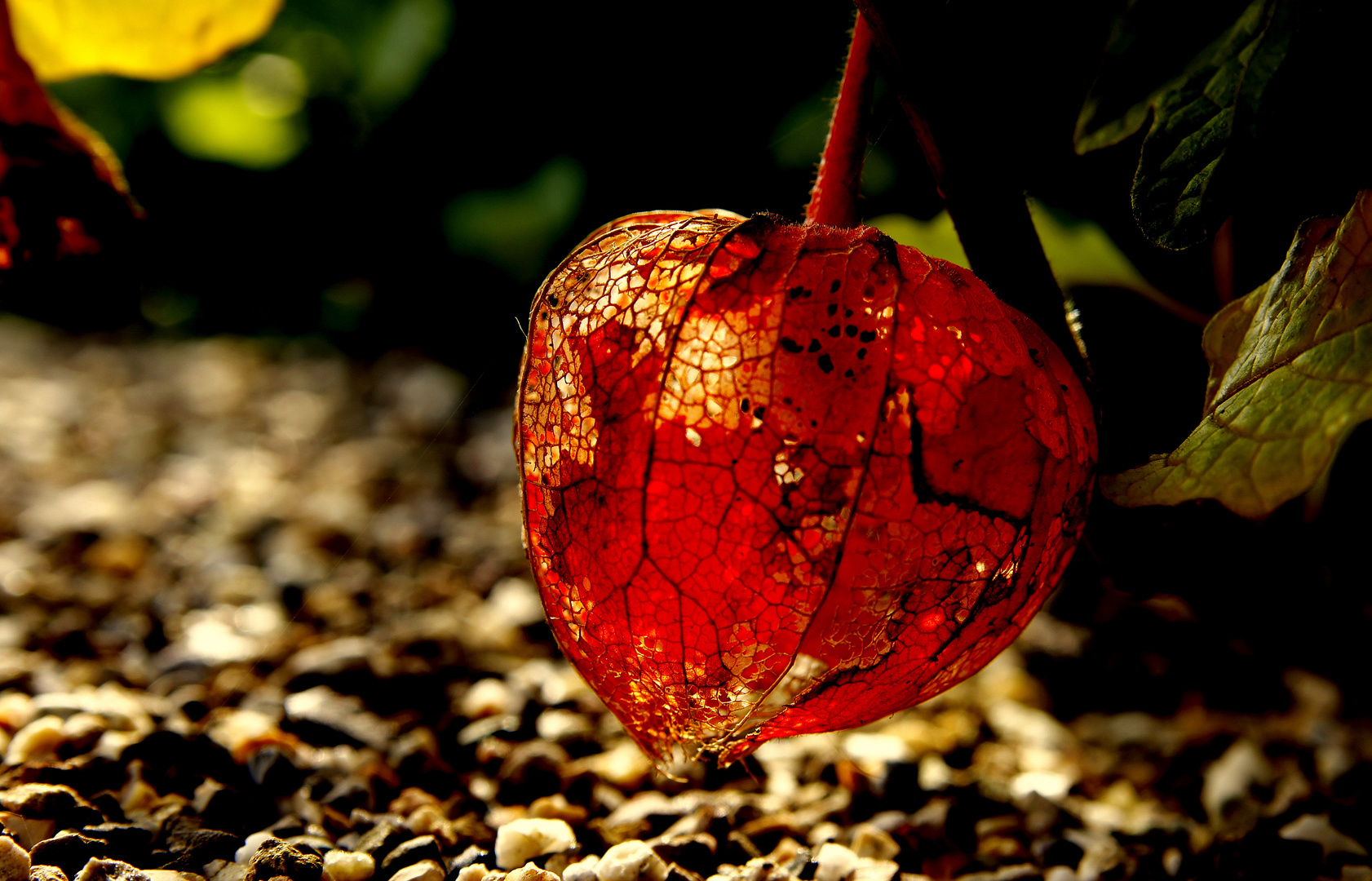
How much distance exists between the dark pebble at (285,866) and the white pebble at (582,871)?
8 centimetres

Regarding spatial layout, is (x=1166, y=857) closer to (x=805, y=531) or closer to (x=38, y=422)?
(x=805, y=531)

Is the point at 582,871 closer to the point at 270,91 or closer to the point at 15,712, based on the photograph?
the point at 15,712

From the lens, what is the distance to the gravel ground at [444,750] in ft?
1.94

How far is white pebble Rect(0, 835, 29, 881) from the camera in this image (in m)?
0.50

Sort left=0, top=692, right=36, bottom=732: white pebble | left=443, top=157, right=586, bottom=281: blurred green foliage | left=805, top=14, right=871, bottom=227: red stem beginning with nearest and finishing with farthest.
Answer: left=805, top=14, right=871, bottom=227: red stem
left=0, top=692, right=36, bottom=732: white pebble
left=443, top=157, right=586, bottom=281: blurred green foliage

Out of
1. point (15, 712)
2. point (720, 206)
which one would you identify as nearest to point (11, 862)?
point (15, 712)

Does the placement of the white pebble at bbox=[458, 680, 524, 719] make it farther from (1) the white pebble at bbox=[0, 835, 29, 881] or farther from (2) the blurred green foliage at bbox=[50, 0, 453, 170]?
(2) the blurred green foliage at bbox=[50, 0, 453, 170]

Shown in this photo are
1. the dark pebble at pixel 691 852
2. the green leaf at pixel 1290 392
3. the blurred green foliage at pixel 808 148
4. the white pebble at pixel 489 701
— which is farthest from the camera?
the blurred green foliage at pixel 808 148

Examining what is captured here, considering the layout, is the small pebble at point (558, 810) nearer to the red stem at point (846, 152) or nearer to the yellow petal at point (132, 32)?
the red stem at point (846, 152)

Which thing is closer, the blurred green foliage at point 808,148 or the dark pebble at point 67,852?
the dark pebble at point 67,852

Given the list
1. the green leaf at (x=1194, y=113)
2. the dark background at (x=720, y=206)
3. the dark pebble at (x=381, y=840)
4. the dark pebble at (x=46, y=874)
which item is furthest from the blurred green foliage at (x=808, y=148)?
the dark pebble at (x=46, y=874)

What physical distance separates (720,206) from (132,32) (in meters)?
0.83

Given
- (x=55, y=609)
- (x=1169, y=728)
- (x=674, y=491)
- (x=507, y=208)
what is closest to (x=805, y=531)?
(x=674, y=491)

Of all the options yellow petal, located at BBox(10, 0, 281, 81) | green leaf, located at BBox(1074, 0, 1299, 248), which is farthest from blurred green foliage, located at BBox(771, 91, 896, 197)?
green leaf, located at BBox(1074, 0, 1299, 248)
